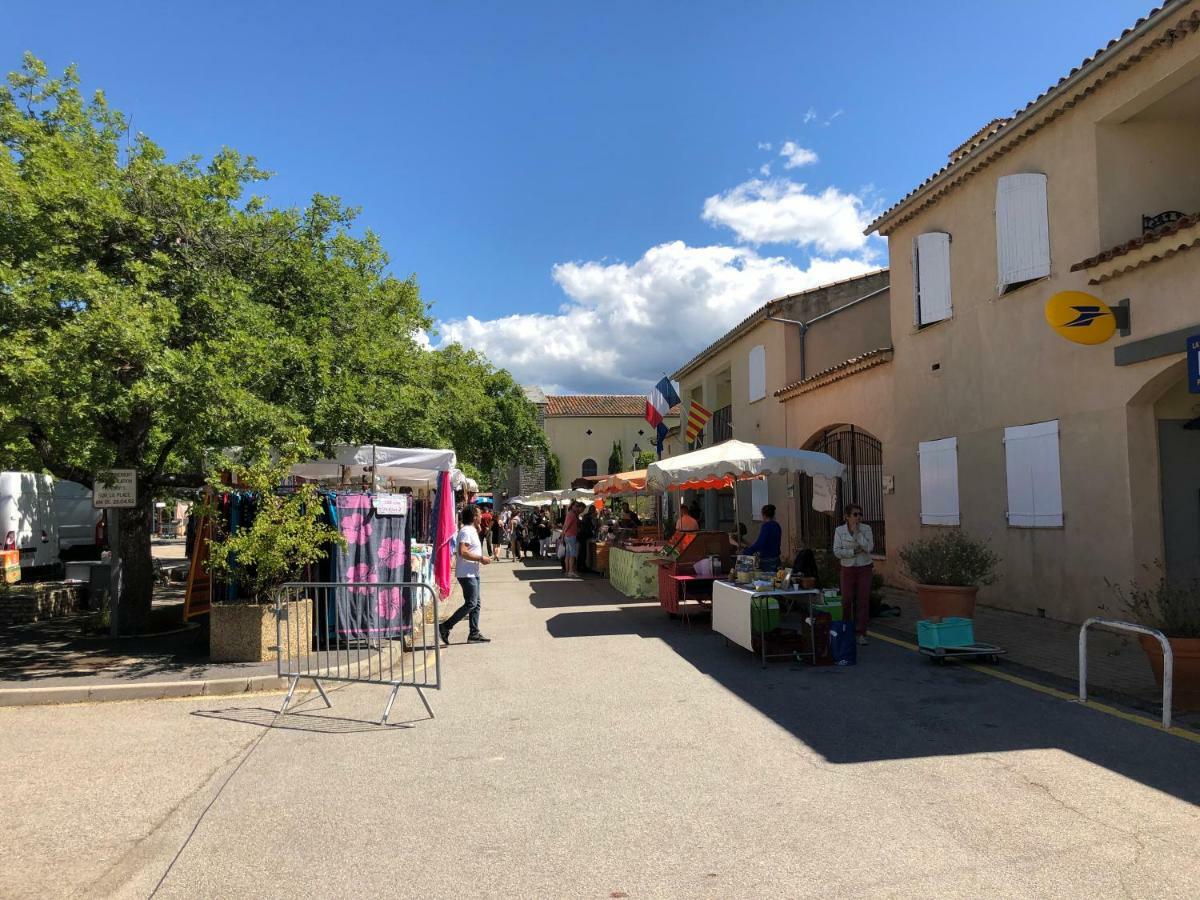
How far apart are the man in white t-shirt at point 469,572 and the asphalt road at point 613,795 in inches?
106

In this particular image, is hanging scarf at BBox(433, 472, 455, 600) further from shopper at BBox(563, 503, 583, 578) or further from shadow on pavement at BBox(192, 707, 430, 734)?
shopper at BBox(563, 503, 583, 578)

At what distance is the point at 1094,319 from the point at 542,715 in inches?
311

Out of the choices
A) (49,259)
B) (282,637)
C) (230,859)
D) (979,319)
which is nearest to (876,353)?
(979,319)

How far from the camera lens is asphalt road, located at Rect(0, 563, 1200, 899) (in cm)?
377

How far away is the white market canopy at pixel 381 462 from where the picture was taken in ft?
38.9

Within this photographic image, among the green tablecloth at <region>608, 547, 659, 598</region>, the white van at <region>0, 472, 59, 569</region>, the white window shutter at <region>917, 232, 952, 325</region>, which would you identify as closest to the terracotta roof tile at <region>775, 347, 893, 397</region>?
the white window shutter at <region>917, 232, 952, 325</region>

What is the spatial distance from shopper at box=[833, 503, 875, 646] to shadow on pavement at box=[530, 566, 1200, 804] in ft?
1.67

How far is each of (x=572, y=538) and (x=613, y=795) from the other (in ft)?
52.2

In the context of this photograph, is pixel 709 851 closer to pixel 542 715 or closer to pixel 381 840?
pixel 381 840

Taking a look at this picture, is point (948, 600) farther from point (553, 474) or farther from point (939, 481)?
point (553, 474)

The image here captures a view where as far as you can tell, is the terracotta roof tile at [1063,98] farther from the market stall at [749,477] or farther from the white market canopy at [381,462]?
the white market canopy at [381,462]

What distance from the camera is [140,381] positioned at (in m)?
8.04

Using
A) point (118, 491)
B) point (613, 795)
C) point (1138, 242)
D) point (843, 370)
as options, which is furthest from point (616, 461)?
point (613, 795)

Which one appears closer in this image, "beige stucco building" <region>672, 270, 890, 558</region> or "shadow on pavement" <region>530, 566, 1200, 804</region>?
"shadow on pavement" <region>530, 566, 1200, 804</region>
